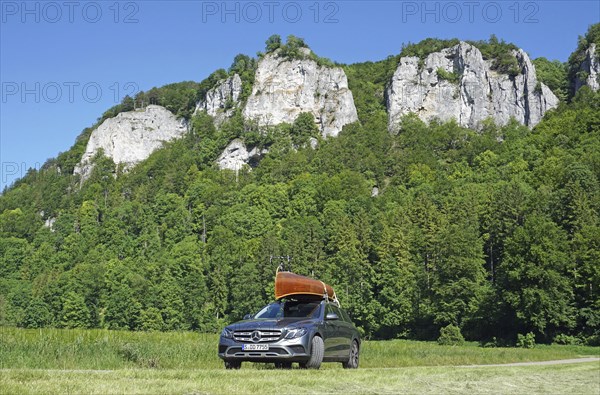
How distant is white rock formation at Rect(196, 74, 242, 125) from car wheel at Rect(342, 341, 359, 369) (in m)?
178

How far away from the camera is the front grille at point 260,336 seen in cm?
1421

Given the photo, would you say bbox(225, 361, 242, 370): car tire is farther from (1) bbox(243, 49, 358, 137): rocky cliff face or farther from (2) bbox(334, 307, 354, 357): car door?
(1) bbox(243, 49, 358, 137): rocky cliff face

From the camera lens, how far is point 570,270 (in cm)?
5741

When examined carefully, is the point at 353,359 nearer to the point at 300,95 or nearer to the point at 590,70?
the point at 590,70

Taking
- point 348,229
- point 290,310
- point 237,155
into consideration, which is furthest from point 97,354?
point 237,155

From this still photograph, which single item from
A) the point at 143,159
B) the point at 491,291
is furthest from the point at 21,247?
the point at 491,291

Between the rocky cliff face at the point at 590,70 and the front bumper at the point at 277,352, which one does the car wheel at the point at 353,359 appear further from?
the rocky cliff face at the point at 590,70

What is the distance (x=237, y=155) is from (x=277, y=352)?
16405 centimetres

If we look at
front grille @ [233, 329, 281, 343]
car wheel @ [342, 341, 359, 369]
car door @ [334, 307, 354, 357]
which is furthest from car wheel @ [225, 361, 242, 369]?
car wheel @ [342, 341, 359, 369]

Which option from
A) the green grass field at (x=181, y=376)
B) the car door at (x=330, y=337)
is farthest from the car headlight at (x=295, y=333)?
the car door at (x=330, y=337)

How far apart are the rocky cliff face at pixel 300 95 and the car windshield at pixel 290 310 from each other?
6522 inches

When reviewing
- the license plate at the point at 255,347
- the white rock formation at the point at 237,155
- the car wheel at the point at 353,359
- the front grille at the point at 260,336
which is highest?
the white rock formation at the point at 237,155

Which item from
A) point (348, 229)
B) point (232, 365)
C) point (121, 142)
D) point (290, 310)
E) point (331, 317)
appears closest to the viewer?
point (232, 365)

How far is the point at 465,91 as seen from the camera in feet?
591
